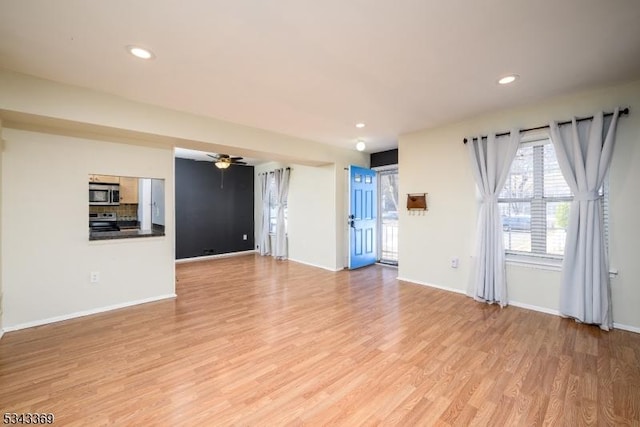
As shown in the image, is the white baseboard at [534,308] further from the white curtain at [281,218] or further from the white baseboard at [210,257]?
the white baseboard at [210,257]

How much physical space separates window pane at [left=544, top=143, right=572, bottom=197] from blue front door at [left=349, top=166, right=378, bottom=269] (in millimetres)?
2955

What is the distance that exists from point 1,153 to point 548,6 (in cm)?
476

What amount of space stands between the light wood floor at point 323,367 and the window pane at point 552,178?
1.47 meters

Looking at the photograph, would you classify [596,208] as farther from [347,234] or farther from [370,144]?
[347,234]

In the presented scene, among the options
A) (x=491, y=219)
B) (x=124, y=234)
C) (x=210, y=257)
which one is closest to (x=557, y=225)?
(x=491, y=219)

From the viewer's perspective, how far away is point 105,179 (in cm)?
345

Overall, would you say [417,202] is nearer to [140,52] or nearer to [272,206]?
[272,206]

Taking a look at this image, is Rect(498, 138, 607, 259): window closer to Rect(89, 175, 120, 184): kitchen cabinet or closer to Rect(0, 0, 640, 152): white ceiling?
Rect(0, 0, 640, 152): white ceiling

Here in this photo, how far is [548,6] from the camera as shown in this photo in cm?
172

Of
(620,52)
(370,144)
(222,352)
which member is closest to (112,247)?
(222,352)

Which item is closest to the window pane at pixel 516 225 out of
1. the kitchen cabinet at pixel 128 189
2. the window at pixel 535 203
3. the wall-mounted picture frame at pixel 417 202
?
the window at pixel 535 203

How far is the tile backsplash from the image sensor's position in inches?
134

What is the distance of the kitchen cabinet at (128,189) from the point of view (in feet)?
11.8

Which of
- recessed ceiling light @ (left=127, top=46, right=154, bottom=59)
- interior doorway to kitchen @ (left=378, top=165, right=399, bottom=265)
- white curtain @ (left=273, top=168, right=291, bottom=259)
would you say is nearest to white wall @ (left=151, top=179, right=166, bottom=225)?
recessed ceiling light @ (left=127, top=46, right=154, bottom=59)
